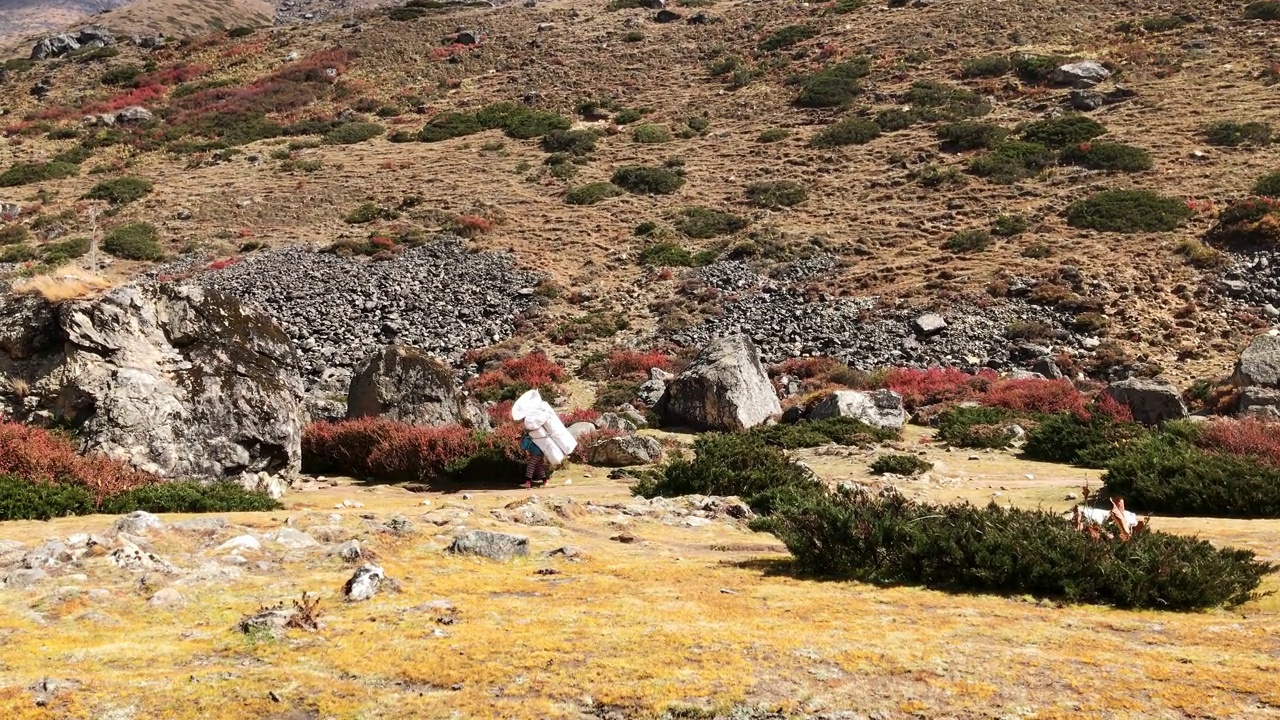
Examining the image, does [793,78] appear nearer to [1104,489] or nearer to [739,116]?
[739,116]

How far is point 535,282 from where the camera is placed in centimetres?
2873

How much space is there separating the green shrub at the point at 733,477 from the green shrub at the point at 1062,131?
91.6 ft

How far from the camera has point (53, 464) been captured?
30.4 feet

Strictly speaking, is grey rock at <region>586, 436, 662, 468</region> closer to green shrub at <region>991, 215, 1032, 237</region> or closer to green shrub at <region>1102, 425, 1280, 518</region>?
green shrub at <region>1102, 425, 1280, 518</region>

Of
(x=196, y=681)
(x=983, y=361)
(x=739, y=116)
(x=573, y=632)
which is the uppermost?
(x=196, y=681)

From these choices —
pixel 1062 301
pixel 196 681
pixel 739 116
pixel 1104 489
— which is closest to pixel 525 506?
pixel 196 681

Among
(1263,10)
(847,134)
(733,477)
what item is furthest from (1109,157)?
(733,477)

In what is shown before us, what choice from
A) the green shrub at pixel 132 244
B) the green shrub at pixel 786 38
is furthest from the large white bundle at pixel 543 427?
the green shrub at pixel 786 38

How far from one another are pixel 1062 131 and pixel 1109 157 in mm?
3231

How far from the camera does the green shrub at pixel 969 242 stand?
1101 inches

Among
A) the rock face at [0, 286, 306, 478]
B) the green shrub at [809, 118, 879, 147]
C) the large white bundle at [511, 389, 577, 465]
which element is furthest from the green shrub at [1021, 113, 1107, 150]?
the rock face at [0, 286, 306, 478]

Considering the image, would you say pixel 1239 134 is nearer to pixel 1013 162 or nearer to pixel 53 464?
pixel 1013 162

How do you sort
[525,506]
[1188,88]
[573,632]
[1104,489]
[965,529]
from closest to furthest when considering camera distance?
[573,632], [965,529], [525,506], [1104,489], [1188,88]

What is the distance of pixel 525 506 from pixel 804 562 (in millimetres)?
3291
